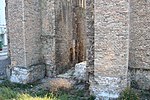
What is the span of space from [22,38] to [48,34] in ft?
4.60

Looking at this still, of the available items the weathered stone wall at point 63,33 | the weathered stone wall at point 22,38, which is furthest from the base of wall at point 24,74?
the weathered stone wall at point 63,33

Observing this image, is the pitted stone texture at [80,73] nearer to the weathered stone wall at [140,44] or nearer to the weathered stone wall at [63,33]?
the weathered stone wall at [63,33]

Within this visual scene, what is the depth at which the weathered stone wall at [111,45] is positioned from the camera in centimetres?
841

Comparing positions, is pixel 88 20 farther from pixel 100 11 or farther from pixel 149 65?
pixel 149 65

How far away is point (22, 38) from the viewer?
434 inches

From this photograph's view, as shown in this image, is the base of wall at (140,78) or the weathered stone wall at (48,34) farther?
the weathered stone wall at (48,34)

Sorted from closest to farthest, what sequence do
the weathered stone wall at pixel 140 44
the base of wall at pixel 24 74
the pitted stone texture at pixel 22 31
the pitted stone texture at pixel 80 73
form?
1. the weathered stone wall at pixel 140 44
2. the pitted stone texture at pixel 22 31
3. the base of wall at pixel 24 74
4. the pitted stone texture at pixel 80 73

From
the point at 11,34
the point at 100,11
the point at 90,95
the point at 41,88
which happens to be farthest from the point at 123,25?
the point at 11,34

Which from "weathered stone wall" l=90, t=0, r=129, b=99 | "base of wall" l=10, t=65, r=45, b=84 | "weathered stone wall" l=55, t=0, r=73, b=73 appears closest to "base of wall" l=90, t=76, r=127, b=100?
"weathered stone wall" l=90, t=0, r=129, b=99

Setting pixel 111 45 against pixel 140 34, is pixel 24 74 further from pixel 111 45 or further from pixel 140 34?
pixel 140 34

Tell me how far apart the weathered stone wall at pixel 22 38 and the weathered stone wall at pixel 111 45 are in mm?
3595

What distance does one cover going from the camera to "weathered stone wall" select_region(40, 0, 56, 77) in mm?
11914

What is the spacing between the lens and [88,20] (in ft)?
32.4

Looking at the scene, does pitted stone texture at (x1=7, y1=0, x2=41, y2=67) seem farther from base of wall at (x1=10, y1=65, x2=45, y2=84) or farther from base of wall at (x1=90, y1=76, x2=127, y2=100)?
base of wall at (x1=90, y1=76, x2=127, y2=100)
